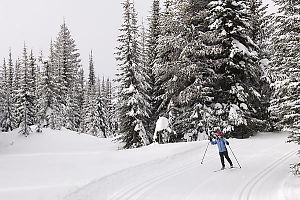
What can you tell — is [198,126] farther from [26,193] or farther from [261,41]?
[26,193]

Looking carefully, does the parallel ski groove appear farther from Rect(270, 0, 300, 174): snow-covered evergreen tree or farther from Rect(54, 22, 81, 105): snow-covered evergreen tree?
Rect(54, 22, 81, 105): snow-covered evergreen tree

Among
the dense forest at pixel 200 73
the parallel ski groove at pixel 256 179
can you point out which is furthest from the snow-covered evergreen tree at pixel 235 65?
the parallel ski groove at pixel 256 179

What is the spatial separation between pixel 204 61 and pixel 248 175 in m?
11.9

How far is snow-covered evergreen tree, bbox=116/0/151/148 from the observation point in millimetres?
25531

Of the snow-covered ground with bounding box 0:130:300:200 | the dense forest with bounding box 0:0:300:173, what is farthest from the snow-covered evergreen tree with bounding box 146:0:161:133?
the snow-covered ground with bounding box 0:130:300:200

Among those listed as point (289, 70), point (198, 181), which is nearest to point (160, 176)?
point (198, 181)

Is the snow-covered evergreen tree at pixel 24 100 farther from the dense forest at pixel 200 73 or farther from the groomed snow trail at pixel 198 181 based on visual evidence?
the groomed snow trail at pixel 198 181

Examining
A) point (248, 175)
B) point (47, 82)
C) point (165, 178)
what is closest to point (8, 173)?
point (165, 178)

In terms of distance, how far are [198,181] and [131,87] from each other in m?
15.6

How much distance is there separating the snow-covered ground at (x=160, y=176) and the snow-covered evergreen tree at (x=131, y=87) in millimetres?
7344

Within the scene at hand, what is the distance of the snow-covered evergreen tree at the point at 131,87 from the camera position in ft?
83.8

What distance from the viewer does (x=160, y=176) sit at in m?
12.1

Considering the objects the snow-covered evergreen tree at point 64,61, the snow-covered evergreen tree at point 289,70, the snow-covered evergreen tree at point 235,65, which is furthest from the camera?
the snow-covered evergreen tree at point 64,61

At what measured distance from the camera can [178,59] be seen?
2295 centimetres
